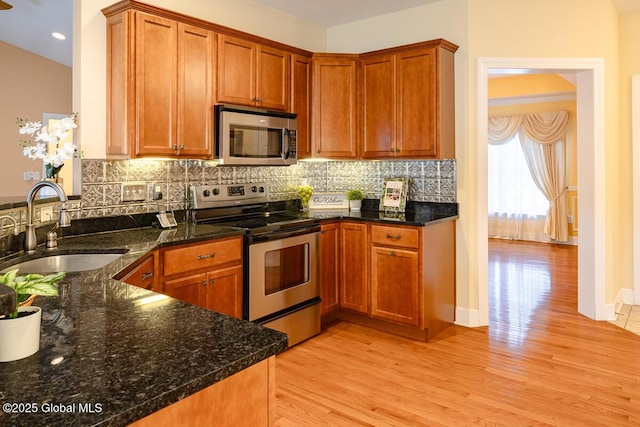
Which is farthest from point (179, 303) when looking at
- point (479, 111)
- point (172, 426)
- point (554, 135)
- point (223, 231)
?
point (554, 135)

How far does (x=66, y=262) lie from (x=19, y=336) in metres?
1.45

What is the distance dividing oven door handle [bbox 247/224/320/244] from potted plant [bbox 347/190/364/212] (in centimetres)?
73

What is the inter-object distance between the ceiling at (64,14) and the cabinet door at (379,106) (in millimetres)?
518

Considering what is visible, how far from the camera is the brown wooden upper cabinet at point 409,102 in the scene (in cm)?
361

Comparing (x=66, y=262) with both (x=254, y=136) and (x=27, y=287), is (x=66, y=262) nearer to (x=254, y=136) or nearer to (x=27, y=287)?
(x=27, y=287)

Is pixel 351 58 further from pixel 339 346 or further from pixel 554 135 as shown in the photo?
Answer: pixel 554 135

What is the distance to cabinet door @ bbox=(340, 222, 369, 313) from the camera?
371 cm

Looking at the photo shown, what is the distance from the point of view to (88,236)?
8.98 ft

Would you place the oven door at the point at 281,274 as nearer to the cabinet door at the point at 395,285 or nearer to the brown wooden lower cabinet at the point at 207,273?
the brown wooden lower cabinet at the point at 207,273

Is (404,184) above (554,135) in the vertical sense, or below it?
below

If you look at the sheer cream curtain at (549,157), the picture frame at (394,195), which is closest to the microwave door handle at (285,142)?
the picture frame at (394,195)

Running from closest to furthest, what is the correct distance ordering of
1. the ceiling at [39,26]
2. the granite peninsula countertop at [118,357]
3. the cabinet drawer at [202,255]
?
the granite peninsula countertop at [118,357] → the cabinet drawer at [202,255] → the ceiling at [39,26]

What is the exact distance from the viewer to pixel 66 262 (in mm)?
2223

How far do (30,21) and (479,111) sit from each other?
4863 millimetres
